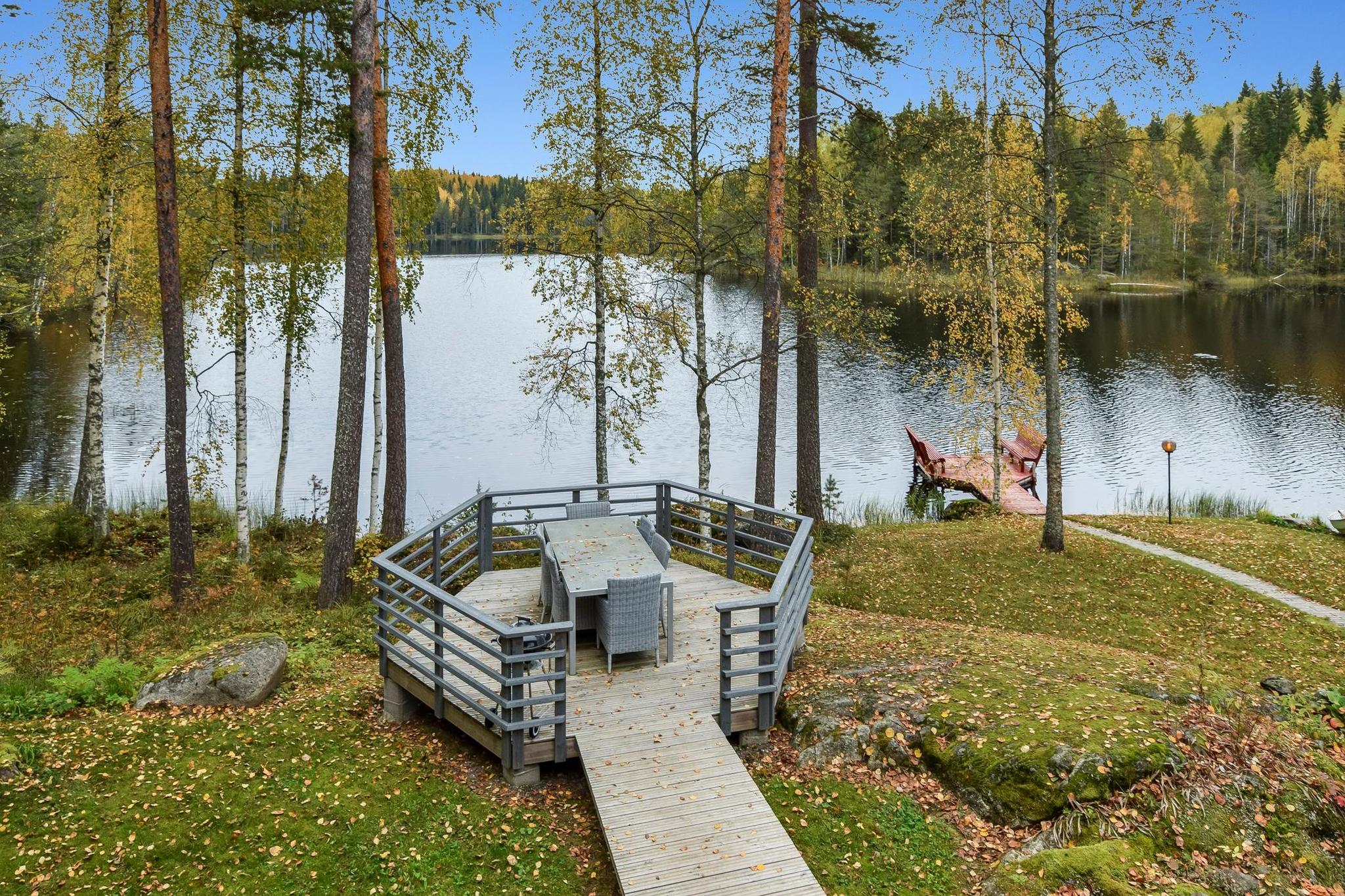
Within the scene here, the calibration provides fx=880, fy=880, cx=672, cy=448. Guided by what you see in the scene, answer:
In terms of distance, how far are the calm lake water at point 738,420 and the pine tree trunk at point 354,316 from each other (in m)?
4.74

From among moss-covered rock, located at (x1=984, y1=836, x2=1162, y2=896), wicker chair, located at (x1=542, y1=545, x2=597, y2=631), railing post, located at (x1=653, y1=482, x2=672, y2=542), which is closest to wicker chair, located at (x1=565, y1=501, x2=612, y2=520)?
railing post, located at (x1=653, y1=482, x2=672, y2=542)

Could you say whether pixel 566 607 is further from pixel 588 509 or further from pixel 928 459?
pixel 928 459

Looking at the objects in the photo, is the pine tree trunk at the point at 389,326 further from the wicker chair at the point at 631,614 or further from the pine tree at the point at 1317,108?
the pine tree at the point at 1317,108

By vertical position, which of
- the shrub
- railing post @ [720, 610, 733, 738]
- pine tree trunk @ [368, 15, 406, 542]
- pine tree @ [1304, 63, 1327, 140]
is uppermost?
pine tree @ [1304, 63, 1327, 140]

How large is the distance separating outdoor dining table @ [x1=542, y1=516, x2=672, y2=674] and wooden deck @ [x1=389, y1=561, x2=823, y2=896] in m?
0.50

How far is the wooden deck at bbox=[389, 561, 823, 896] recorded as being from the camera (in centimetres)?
607

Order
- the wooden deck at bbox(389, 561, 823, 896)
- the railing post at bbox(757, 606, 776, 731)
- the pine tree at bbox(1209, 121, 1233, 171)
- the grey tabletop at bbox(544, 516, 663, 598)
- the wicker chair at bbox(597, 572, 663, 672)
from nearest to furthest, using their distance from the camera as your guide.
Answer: the wooden deck at bbox(389, 561, 823, 896), the railing post at bbox(757, 606, 776, 731), the wicker chair at bbox(597, 572, 663, 672), the grey tabletop at bbox(544, 516, 663, 598), the pine tree at bbox(1209, 121, 1233, 171)

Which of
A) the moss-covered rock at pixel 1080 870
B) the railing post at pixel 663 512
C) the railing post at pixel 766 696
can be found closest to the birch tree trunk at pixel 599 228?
the railing post at pixel 663 512

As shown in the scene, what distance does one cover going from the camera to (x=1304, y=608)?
1305cm

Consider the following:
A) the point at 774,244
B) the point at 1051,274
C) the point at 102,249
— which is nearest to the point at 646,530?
the point at 774,244

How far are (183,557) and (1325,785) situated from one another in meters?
14.0

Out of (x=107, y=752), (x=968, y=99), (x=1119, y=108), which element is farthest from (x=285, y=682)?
(x=968, y=99)

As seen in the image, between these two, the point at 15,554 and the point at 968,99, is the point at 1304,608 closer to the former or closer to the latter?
the point at 968,99

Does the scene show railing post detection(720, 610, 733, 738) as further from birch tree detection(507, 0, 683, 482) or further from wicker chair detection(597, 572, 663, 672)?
birch tree detection(507, 0, 683, 482)
